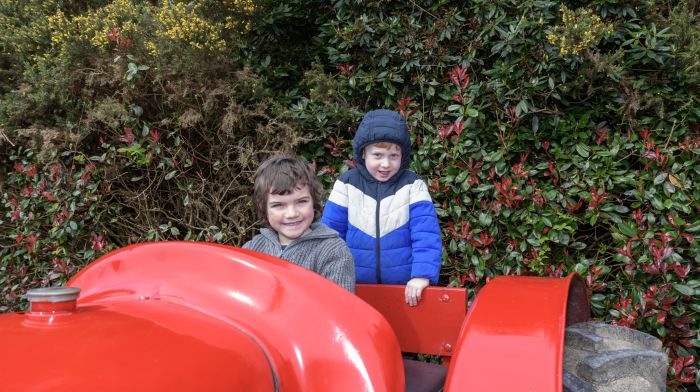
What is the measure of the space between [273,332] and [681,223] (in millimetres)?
2362

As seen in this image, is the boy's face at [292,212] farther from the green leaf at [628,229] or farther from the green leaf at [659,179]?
the green leaf at [659,179]

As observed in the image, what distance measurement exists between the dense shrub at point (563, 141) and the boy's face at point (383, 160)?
0.86 meters

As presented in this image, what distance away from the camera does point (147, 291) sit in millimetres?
1352

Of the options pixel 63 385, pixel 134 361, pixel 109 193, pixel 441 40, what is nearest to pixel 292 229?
pixel 134 361

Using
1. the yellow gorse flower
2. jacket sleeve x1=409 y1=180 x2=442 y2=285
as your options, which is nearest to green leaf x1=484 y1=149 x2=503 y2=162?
the yellow gorse flower

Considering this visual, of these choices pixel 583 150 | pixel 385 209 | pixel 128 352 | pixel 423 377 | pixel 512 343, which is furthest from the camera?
pixel 583 150

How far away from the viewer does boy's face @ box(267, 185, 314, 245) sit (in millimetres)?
1794

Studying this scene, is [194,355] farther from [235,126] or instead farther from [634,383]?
[235,126]

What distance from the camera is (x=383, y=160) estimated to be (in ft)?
7.77

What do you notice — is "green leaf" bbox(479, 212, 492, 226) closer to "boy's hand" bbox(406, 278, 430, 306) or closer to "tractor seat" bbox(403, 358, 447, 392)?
"boy's hand" bbox(406, 278, 430, 306)

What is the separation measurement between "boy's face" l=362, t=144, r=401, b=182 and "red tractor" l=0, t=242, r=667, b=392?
0.86 m

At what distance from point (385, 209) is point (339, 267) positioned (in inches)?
27.9

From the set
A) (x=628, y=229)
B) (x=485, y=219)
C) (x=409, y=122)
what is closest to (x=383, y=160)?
(x=485, y=219)

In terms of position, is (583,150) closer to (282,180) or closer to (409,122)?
(409,122)
